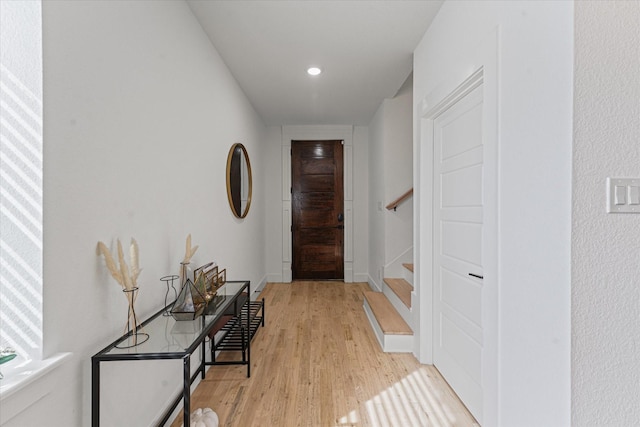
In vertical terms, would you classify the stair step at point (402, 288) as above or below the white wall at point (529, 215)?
below

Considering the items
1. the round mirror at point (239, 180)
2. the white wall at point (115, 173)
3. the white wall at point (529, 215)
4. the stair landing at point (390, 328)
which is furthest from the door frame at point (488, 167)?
the round mirror at point (239, 180)

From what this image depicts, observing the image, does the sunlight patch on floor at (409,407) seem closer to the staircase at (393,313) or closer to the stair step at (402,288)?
the staircase at (393,313)

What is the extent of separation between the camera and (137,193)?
5.49 ft

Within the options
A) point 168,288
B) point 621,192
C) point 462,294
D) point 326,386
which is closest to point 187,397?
point 168,288

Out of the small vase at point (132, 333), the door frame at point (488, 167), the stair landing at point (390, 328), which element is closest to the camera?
the small vase at point (132, 333)

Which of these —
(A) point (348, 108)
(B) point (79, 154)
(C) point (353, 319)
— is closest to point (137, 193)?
(B) point (79, 154)

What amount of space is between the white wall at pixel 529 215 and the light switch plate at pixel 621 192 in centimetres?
14

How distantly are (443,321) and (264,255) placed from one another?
11.6 ft

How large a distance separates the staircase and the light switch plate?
1994 mm

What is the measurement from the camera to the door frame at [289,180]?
18.8ft

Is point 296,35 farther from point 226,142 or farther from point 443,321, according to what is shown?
point 443,321

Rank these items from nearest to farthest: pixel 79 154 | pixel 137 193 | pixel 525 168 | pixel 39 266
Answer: pixel 39 266 < pixel 79 154 < pixel 525 168 < pixel 137 193

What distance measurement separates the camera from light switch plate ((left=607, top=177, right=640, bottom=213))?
4.13 feet

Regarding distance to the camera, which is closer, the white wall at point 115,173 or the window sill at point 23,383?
the window sill at point 23,383
